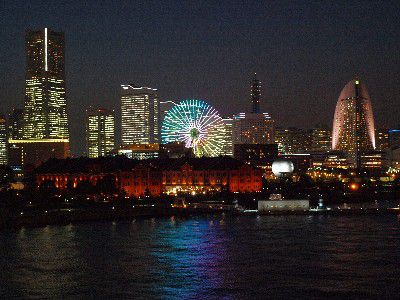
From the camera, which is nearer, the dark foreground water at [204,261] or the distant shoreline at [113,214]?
the dark foreground water at [204,261]

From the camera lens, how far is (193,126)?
78.6 meters

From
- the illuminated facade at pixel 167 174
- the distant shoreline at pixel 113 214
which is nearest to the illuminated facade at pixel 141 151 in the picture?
the illuminated facade at pixel 167 174

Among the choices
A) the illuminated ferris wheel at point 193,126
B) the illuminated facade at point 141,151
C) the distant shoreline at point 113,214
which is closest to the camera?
the distant shoreline at point 113,214

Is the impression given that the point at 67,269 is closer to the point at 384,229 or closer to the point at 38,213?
the point at 384,229

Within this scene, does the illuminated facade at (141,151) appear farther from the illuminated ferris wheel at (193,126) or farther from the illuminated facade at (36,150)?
the illuminated ferris wheel at (193,126)

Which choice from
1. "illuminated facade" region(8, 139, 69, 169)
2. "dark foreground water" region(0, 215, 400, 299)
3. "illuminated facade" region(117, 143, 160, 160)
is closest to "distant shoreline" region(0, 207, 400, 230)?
"dark foreground water" region(0, 215, 400, 299)

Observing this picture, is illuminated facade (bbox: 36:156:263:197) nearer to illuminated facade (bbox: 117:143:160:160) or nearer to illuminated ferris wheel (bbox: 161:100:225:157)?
illuminated ferris wheel (bbox: 161:100:225:157)

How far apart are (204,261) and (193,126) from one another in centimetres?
4771

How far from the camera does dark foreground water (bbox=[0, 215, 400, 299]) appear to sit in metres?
25.3

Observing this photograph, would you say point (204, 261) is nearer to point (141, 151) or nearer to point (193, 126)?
point (193, 126)

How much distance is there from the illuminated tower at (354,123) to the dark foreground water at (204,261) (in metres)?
111

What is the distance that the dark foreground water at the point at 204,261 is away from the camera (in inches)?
997

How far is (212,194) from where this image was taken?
83500mm

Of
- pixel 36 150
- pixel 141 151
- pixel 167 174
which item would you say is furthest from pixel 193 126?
pixel 36 150
